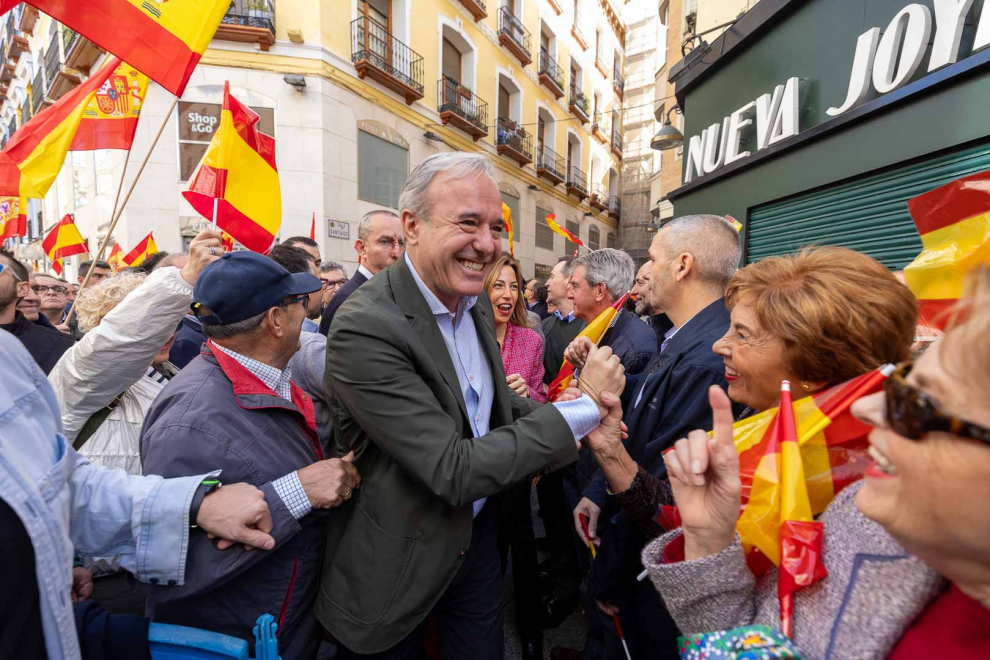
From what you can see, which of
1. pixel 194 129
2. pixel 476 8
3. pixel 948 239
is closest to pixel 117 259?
pixel 194 129

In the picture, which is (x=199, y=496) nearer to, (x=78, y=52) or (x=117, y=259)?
(x=117, y=259)

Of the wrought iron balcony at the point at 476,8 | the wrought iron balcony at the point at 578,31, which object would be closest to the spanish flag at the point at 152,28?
the wrought iron balcony at the point at 476,8

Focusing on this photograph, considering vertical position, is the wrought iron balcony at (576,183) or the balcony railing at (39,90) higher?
the balcony railing at (39,90)

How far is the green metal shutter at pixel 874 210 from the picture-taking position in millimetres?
3889

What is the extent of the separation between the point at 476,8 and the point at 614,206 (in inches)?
638

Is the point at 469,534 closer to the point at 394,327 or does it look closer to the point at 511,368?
the point at 394,327

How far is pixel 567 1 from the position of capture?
19.9 metres

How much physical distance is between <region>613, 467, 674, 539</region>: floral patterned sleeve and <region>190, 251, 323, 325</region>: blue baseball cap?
4.29 feet

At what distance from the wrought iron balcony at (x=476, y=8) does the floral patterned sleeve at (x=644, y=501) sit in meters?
16.2

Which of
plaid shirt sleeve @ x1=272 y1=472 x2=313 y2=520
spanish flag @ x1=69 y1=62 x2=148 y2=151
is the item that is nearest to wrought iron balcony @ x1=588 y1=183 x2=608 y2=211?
spanish flag @ x1=69 y1=62 x2=148 y2=151

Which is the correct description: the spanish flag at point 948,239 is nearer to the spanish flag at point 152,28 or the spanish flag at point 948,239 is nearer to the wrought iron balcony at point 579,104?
the spanish flag at point 152,28

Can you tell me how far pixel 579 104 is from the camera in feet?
72.1

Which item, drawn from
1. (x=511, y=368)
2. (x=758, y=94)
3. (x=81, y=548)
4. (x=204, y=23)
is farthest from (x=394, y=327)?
(x=758, y=94)

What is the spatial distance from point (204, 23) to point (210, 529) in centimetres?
301
